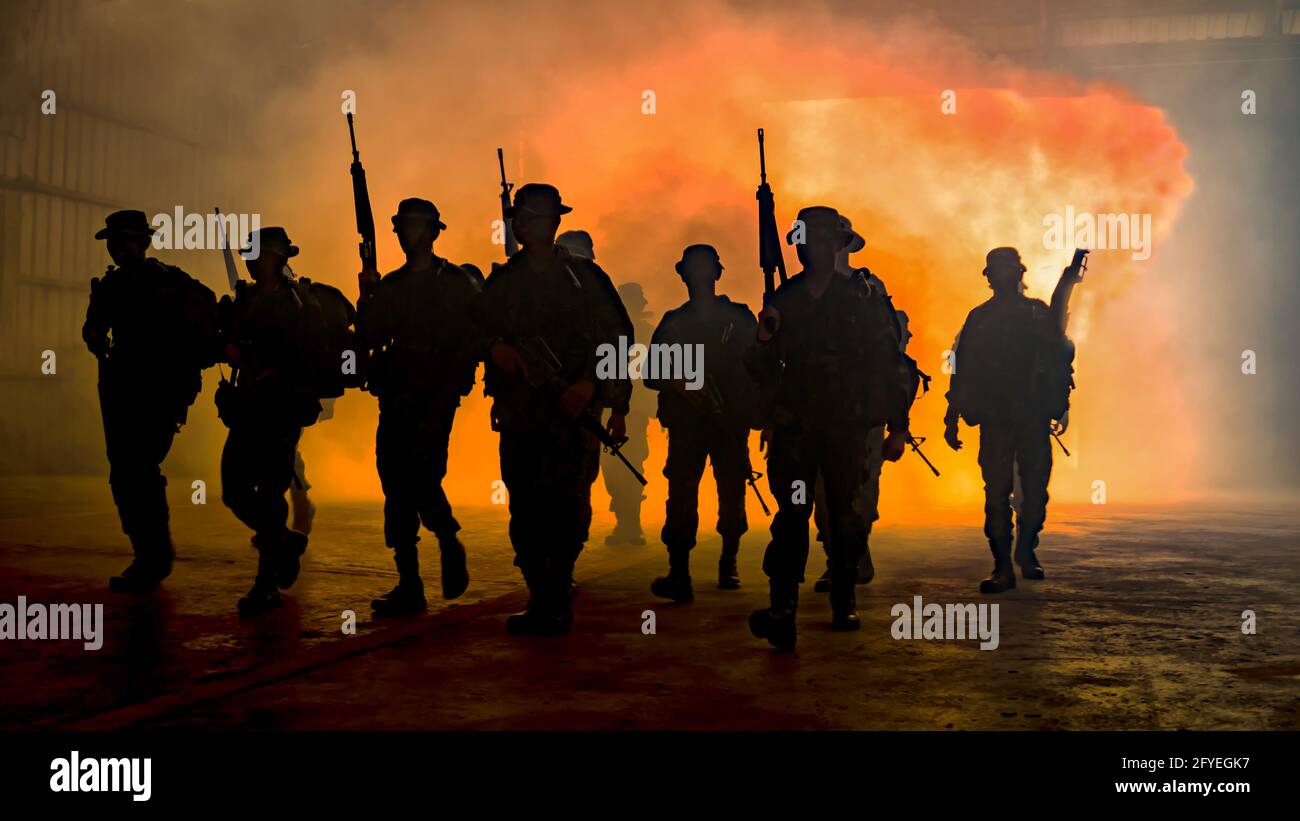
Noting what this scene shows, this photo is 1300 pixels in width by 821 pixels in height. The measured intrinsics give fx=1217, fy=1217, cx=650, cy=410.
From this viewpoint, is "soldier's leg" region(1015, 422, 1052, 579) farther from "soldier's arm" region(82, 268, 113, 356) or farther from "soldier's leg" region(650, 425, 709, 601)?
"soldier's arm" region(82, 268, 113, 356)

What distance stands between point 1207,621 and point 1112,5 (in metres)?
17.3

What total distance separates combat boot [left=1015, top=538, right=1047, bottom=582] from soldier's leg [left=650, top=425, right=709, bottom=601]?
2.16 meters

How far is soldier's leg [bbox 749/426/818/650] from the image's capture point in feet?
16.4

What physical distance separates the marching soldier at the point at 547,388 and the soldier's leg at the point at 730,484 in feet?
5.21

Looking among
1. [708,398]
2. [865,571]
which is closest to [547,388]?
[708,398]

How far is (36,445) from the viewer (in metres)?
18.0

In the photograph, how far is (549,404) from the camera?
5422 millimetres

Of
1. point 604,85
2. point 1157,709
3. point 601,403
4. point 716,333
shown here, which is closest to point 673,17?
point 604,85

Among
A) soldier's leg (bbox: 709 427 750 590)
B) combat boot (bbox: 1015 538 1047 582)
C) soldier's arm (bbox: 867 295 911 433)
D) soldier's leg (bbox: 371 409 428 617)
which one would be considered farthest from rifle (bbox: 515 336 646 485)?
combat boot (bbox: 1015 538 1047 582)

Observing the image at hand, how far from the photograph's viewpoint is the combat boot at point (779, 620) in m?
4.96

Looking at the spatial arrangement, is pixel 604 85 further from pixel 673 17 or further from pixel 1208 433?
pixel 1208 433

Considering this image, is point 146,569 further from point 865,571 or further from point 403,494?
point 865,571

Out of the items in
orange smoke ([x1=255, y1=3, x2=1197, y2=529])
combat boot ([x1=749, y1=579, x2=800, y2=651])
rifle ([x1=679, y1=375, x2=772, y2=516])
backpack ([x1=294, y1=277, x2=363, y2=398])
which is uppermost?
orange smoke ([x1=255, y1=3, x2=1197, y2=529])

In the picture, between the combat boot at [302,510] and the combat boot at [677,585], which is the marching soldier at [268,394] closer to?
the combat boot at [677,585]
